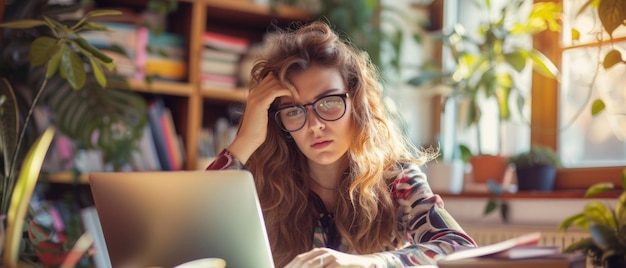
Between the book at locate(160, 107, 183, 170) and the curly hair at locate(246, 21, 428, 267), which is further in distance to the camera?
the book at locate(160, 107, 183, 170)

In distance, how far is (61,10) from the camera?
2.31m

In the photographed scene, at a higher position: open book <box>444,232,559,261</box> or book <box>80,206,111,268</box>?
open book <box>444,232,559,261</box>

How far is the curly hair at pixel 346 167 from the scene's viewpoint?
181cm

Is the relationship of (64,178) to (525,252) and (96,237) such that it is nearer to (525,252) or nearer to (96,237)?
(96,237)

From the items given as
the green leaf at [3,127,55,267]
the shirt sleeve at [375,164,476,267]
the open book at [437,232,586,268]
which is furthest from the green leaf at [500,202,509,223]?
the green leaf at [3,127,55,267]

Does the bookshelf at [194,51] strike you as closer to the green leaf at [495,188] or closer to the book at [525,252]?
the green leaf at [495,188]

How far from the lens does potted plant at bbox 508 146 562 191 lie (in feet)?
8.71

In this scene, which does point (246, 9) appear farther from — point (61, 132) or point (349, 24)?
point (61, 132)

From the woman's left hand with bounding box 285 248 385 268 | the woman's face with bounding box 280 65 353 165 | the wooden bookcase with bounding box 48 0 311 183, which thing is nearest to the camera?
the woman's left hand with bounding box 285 248 385 268

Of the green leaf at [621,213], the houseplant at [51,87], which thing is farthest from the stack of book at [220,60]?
the green leaf at [621,213]

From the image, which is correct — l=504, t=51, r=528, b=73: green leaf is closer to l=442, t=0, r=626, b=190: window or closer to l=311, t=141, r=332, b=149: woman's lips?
l=442, t=0, r=626, b=190: window

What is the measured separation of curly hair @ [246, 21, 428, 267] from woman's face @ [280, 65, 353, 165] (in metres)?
0.02

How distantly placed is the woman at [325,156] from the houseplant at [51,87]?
1.32 feet

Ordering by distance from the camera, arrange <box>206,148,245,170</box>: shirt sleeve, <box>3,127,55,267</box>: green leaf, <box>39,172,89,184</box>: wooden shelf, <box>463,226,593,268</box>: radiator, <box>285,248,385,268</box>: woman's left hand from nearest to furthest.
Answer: <box>3,127,55,267</box>: green leaf
<box>285,248,385,268</box>: woman's left hand
<box>206,148,245,170</box>: shirt sleeve
<box>463,226,593,268</box>: radiator
<box>39,172,89,184</box>: wooden shelf
